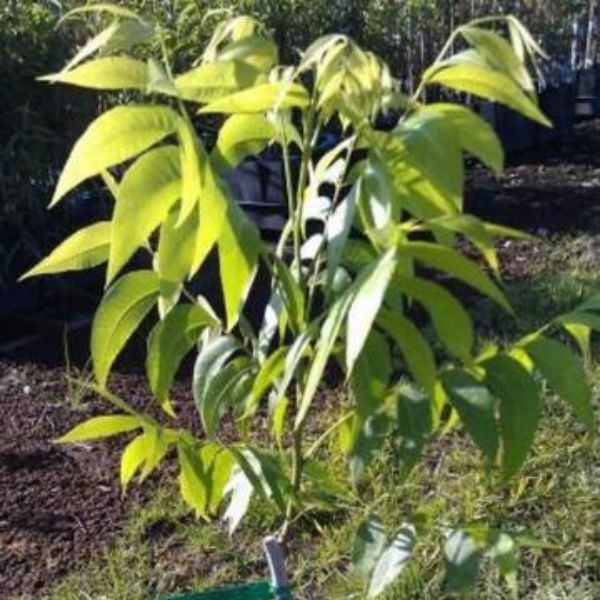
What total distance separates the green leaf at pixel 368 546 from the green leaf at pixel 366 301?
48 cm

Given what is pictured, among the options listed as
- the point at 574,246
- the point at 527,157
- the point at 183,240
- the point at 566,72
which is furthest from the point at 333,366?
the point at 566,72

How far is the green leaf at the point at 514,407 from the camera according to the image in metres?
1.18

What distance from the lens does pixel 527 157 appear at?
27.2 ft

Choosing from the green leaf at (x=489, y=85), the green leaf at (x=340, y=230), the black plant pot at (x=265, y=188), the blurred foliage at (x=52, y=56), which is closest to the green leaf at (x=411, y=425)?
the green leaf at (x=340, y=230)

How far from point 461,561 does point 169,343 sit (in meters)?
0.42

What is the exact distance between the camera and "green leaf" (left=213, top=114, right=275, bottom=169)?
43.3 inches

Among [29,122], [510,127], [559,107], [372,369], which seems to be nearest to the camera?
[372,369]

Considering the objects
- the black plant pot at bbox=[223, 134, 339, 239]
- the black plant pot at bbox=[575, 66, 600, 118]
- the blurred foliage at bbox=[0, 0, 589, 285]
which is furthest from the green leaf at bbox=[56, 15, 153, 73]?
the black plant pot at bbox=[575, 66, 600, 118]

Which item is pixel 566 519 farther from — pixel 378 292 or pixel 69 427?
pixel 378 292

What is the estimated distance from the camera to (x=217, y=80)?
40.2 inches

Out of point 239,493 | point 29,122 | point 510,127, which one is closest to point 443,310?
point 239,493

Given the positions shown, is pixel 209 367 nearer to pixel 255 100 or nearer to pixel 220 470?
pixel 220 470

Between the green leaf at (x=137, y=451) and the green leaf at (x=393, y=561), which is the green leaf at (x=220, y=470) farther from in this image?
the green leaf at (x=393, y=561)

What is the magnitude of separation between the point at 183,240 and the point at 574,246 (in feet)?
15.5
